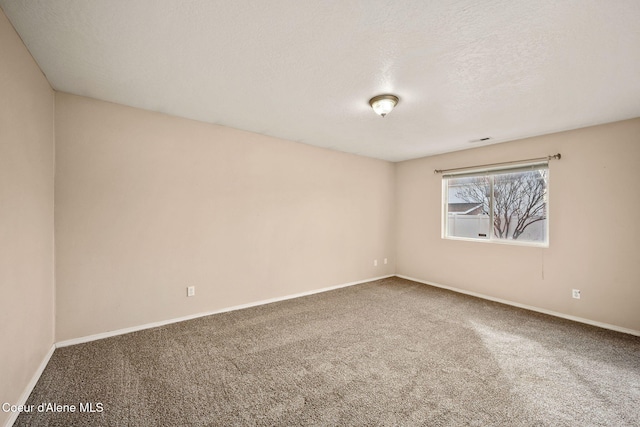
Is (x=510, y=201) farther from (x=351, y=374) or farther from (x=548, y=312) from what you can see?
(x=351, y=374)

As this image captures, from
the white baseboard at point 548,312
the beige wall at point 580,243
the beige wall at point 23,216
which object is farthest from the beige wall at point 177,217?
the beige wall at point 580,243

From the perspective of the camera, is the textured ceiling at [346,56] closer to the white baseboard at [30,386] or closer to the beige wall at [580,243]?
the beige wall at [580,243]

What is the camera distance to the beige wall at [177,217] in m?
2.50

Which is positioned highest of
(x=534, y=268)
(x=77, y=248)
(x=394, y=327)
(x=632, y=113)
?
(x=632, y=113)

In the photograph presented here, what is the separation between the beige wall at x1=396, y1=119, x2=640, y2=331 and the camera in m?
2.89

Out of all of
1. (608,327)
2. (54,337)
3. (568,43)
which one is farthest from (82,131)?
(608,327)

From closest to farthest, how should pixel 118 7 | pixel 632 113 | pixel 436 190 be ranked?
pixel 118 7, pixel 632 113, pixel 436 190

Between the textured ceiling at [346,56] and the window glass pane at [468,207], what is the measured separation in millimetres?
1423

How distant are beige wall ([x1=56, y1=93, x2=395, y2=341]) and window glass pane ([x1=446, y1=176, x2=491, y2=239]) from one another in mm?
1906

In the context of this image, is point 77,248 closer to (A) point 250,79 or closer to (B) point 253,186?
(B) point 253,186

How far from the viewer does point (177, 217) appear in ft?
9.91

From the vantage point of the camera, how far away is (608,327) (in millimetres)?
2982

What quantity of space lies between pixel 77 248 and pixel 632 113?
5.67 meters

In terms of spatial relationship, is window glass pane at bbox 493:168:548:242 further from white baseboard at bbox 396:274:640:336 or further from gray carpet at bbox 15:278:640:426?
gray carpet at bbox 15:278:640:426
